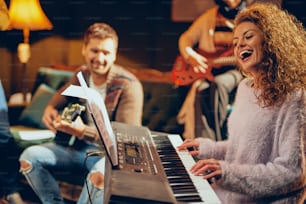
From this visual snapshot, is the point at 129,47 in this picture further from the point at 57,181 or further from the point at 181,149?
the point at 181,149

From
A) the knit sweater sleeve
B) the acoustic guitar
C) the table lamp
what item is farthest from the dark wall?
the knit sweater sleeve

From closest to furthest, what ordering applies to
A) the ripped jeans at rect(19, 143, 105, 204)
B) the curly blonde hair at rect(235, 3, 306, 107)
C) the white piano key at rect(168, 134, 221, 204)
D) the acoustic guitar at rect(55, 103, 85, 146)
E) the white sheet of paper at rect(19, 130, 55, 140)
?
the white piano key at rect(168, 134, 221, 204), the curly blonde hair at rect(235, 3, 306, 107), the ripped jeans at rect(19, 143, 105, 204), the acoustic guitar at rect(55, 103, 85, 146), the white sheet of paper at rect(19, 130, 55, 140)

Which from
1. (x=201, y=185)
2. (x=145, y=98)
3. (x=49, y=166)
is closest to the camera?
(x=201, y=185)

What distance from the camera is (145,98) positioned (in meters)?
3.57

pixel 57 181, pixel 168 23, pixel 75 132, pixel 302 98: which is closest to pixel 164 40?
pixel 168 23

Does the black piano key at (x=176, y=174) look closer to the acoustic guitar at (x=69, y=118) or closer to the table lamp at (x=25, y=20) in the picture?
the acoustic guitar at (x=69, y=118)

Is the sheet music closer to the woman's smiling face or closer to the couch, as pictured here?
the woman's smiling face

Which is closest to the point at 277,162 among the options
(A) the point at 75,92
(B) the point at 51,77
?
(A) the point at 75,92

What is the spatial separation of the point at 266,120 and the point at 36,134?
1981 mm

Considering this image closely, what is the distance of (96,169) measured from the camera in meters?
3.22

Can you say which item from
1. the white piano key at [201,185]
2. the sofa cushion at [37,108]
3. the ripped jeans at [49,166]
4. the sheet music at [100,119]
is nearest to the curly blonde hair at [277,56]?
the white piano key at [201,185]

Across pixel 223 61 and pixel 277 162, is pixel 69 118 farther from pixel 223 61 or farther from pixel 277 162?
pixel 277 162

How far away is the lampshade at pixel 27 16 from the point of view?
11.3 ft

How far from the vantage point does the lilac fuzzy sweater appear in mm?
1877
